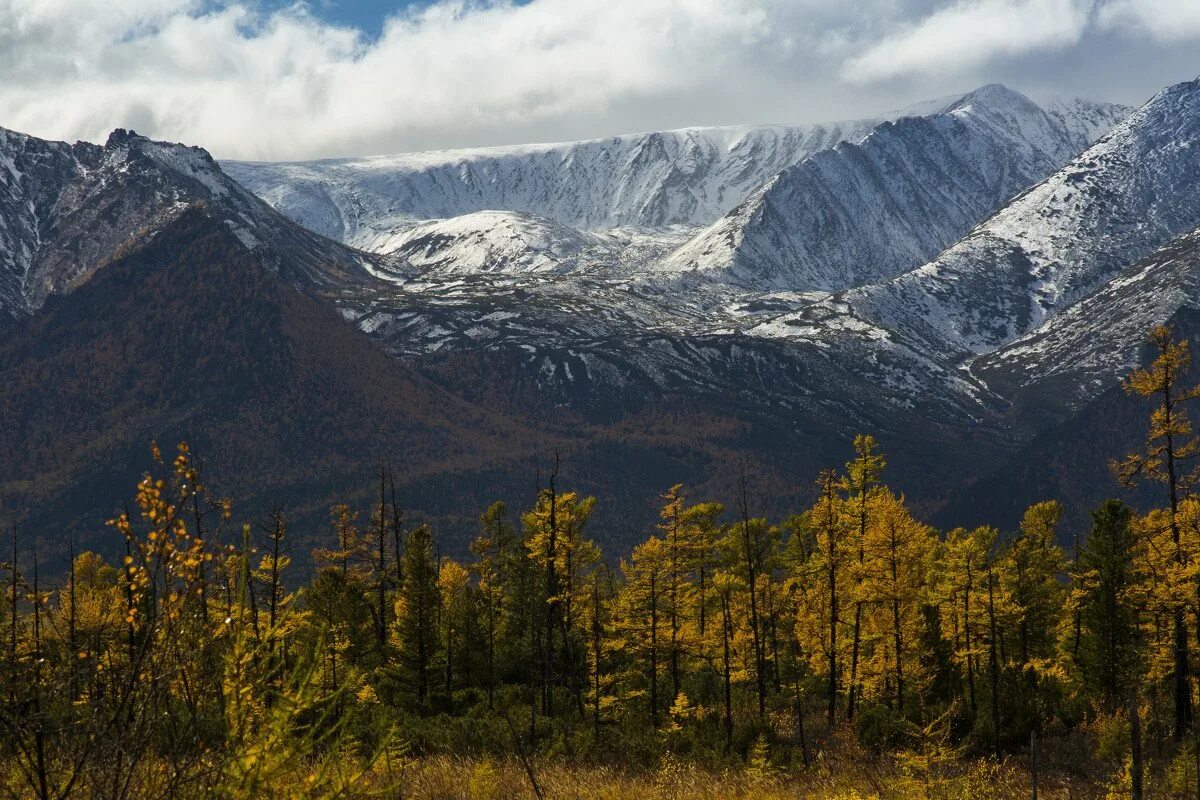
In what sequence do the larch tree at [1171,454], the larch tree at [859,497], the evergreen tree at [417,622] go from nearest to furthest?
the larch tree at [1171,454] → the larch tree at [859,497] → the evergreen tree at [417,622]

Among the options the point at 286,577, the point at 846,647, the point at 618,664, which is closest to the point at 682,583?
the point at 846,647

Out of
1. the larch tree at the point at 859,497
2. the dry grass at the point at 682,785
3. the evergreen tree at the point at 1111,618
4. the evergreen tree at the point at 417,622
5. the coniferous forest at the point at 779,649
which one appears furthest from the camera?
the evergreen tree at the point at 417,622

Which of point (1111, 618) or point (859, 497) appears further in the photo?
point (859, 497)

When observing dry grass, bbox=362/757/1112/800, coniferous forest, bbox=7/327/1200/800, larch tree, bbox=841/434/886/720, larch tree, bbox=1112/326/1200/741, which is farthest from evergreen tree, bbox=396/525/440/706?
larch tree, bbox=1112/326/1200/741

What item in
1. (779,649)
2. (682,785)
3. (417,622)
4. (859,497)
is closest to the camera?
(682,785)

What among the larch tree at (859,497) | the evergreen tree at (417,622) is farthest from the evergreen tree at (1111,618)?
the evergreen tree at (417,622)

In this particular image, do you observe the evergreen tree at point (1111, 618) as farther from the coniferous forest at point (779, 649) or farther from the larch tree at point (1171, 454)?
the larch tree at point (1171, 454)

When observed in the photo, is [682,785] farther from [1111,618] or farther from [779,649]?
[779,649]

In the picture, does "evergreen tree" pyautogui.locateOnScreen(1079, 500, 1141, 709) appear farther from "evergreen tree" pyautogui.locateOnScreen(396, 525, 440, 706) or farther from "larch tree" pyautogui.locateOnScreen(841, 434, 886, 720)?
"evergreen tree" pyautogui.locateOnScreen(396, 525, 440, 706)

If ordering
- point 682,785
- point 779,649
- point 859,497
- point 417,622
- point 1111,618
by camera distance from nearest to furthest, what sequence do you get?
point 682,785 → point 1111,618 → point 859,497 → point 417,622 → point 779,649

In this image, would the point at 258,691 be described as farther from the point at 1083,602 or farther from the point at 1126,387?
the point at 1083,602

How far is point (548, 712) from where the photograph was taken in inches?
1531

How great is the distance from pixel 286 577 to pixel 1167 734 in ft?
546

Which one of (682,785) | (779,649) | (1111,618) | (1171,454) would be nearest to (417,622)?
(779,649)
